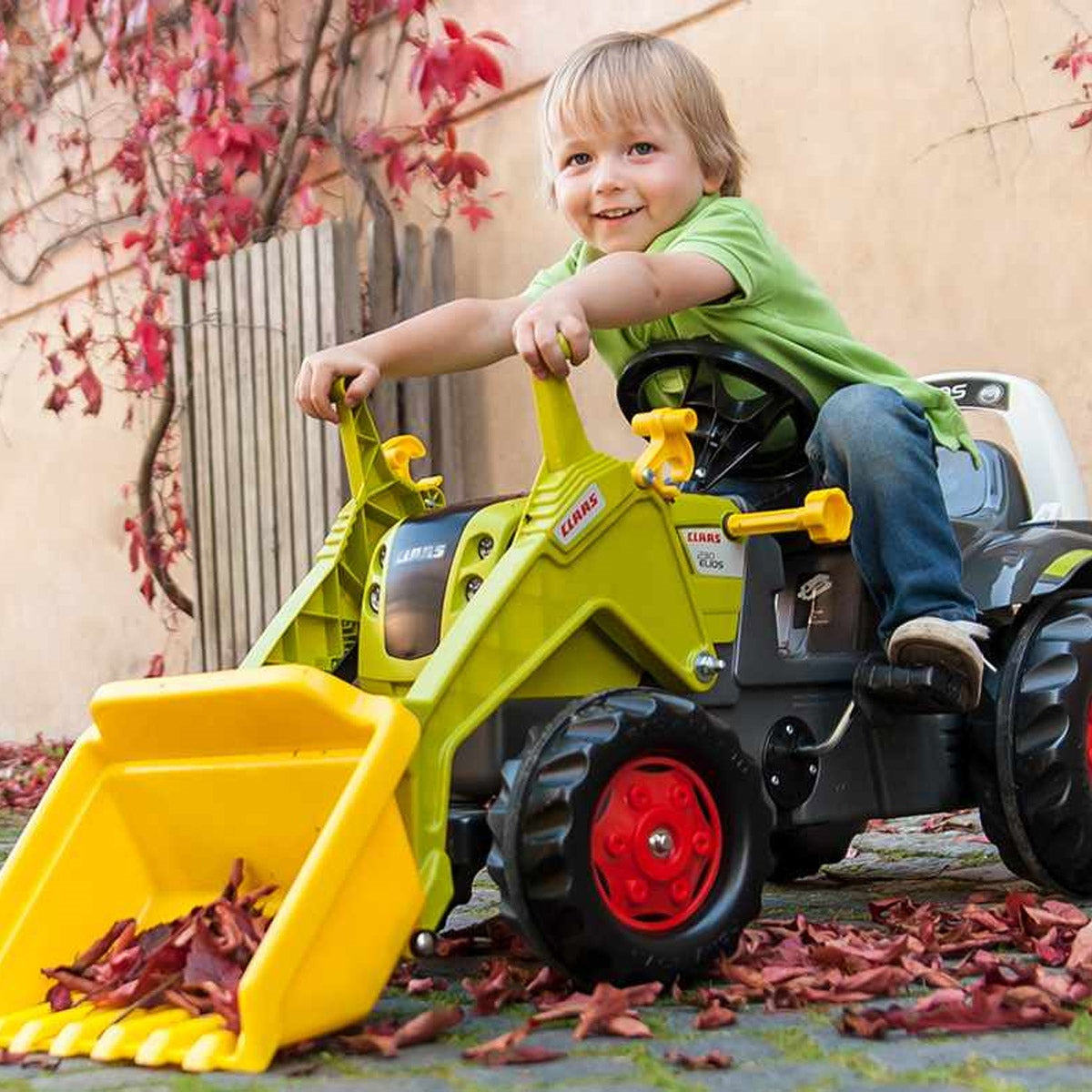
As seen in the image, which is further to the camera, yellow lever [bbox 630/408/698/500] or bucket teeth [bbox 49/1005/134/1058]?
yellow lever [bbox 630/408/698/500]

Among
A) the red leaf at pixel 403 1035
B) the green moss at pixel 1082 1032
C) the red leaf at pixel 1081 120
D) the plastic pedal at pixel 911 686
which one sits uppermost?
the red leaf at pixel 1081 120

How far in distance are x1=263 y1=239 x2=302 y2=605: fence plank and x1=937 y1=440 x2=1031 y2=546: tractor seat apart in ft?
11.5

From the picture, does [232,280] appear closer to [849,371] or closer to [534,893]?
[849,371]

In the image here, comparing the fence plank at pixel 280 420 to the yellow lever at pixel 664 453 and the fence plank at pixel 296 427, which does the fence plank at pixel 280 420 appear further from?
the yellow lever at pixel 664 453

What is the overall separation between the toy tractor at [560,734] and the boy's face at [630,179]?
254 millimetres

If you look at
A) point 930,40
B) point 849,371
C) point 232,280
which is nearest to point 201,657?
point 232,280

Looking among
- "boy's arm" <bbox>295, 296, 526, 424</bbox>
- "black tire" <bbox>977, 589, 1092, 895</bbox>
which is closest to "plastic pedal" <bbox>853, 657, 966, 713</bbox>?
"black tire" <bbox>977, 589, 1092, 895</bbox>

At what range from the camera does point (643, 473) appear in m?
2.71

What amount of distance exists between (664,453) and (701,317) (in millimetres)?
439

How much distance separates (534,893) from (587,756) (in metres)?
0.19

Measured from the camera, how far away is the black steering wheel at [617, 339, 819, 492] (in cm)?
312

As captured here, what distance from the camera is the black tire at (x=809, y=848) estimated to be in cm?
353

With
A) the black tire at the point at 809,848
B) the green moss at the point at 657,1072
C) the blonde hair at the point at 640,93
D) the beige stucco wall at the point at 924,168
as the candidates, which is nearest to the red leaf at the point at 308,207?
the beige stucco wall at the point at 924,168

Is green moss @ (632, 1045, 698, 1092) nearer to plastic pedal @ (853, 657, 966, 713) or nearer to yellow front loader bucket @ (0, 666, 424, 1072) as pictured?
yellow front loader bucket @ (0, 666, 424, 1072)
